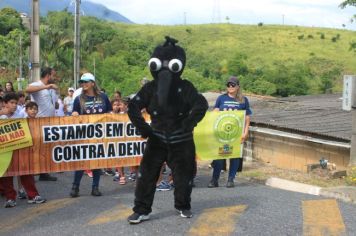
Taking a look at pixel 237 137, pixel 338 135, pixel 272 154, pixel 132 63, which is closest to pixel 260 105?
pixel 272 154

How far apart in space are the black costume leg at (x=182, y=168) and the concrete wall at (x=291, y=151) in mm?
5346

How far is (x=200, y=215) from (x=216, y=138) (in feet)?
9.13

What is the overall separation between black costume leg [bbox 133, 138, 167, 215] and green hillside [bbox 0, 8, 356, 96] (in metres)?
22.9

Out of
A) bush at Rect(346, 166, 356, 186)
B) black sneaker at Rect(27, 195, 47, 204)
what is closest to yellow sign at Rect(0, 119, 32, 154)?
black sneaker at Rect(27, 195, 47, 204)

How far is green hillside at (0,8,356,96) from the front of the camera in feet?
158

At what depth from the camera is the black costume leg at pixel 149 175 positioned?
249 inches

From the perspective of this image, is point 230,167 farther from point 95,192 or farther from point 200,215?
point 200,215

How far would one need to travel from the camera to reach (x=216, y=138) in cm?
922

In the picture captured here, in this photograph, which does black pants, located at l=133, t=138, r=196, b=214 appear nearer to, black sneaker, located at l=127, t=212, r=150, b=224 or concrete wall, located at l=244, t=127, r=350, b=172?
black sneaker, located at l=127, t=212, r=150, b=224

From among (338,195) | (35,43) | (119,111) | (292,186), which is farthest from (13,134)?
(35,43)

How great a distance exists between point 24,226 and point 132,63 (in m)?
54.5

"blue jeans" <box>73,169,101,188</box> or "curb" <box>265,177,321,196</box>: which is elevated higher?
"blue jeans" <box>73,169,101,188</box>

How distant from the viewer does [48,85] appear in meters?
8.70

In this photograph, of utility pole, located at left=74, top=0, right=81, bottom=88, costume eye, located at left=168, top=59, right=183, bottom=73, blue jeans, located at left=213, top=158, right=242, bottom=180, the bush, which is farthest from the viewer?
utility pole, located at left=74, top=0, right=81, bottom=88
